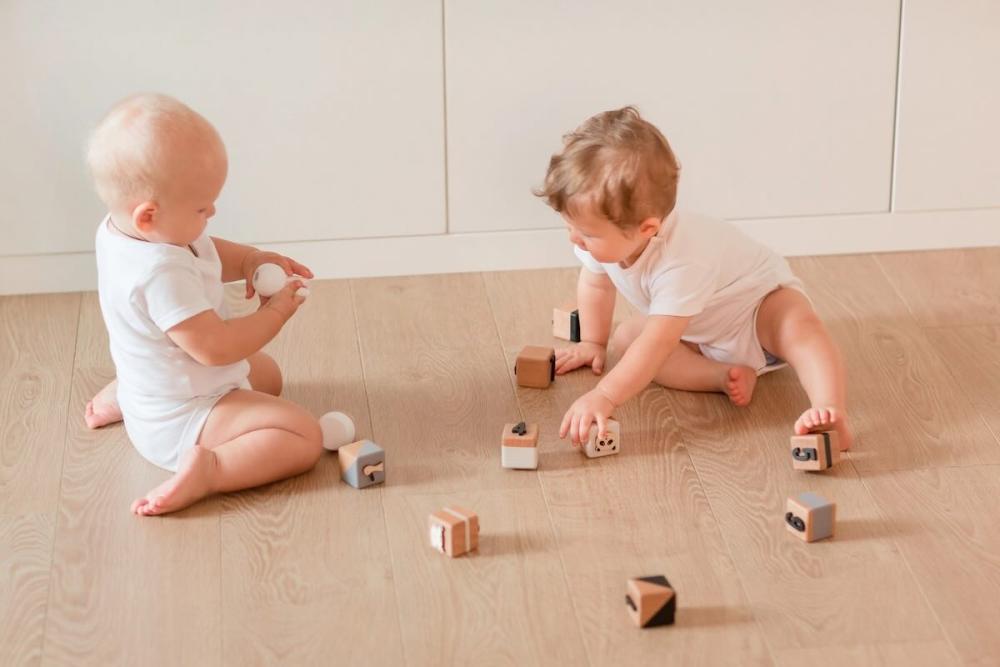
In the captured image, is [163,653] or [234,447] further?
[234,447]

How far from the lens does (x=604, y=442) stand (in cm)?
169

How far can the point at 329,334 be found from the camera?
206cm

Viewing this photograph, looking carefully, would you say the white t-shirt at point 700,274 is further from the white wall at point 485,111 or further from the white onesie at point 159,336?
the white onesie at point 159,336

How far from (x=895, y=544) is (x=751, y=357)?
1.34ft

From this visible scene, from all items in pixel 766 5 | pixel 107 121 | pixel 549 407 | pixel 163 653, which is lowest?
pixel 163 653

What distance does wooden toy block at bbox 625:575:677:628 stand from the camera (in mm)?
1362

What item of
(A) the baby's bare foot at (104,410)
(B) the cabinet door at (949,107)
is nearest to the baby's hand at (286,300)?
(A) the baby's bare foot at (104,410)

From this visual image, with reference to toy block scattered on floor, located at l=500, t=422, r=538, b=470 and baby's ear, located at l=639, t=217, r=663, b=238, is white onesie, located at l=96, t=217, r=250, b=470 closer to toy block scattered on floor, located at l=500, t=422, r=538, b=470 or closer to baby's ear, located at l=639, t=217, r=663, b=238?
toy block scattered on floor, located at l=500, t=422, r=538, b=470

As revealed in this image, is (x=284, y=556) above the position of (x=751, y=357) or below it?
below

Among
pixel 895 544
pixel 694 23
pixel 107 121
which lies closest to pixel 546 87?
pixel 694 23

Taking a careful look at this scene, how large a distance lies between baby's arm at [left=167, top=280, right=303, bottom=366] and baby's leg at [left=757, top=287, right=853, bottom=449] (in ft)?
2.19

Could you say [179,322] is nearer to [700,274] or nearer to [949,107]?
[700,274]

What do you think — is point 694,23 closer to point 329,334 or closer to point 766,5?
point 766,5

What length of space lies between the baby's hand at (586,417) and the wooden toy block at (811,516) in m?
0.26
